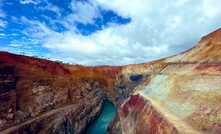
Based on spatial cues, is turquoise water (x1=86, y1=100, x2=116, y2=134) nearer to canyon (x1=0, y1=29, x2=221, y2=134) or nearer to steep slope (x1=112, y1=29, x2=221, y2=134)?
canyon (x1=0, y1=29, x2=221, y2=134)

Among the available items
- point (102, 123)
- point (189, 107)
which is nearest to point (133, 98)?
point (189, 107)

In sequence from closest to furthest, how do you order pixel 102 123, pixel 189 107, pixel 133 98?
pixel 189 107, pixel 133 98, pixel 102 123

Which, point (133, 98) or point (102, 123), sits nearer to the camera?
point (133, 98)

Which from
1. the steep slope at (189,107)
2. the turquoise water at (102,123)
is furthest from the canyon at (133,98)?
the turquoise water at (102,123)

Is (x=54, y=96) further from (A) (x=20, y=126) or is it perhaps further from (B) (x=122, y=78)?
(B) (x=122, y=78)

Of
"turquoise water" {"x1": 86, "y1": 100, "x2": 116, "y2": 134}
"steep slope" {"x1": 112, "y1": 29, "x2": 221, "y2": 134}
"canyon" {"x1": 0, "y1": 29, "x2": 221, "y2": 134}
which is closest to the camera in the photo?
"steep slope" {"x1": 112, "y1": 29, "x2": 221, "y2": 134}

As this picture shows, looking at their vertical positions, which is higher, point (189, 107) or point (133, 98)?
point (189, 107)

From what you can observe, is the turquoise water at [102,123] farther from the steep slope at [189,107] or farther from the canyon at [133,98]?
the steep slope at [189,107]

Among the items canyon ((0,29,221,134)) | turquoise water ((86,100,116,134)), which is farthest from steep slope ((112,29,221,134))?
turquoise water ((86,100,116,134))

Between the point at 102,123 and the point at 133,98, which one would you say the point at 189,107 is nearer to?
the point at 133,98
